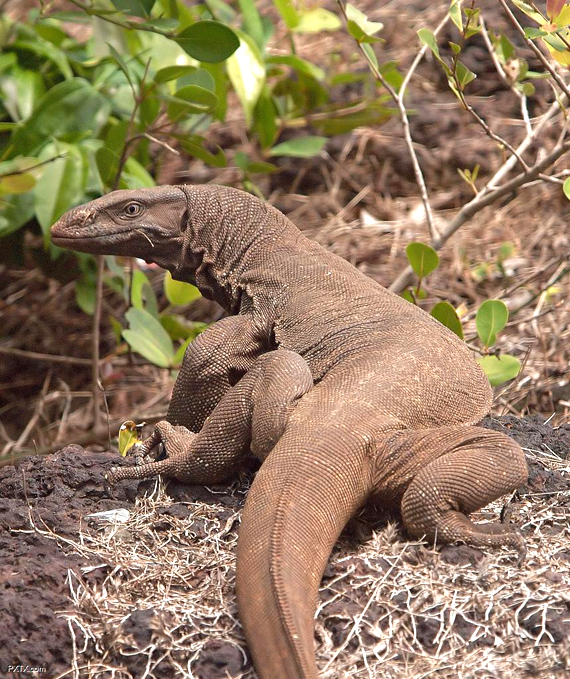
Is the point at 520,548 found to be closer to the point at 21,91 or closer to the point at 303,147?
the point at 303,147

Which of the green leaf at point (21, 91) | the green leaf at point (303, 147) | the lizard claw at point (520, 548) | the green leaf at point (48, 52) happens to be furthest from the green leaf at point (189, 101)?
the lizard claw at point (520, 548)

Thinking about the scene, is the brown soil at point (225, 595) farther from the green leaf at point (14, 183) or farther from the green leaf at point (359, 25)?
the green leaf at point (359, 25)

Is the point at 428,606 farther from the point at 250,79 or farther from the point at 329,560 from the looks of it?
the point at 250,79

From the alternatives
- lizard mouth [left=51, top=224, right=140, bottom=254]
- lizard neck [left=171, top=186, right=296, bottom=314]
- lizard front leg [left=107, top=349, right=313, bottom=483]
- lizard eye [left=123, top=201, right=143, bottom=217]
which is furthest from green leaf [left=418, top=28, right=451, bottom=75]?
lizard front leg [left=107, top=349, right=313, bottom=483]

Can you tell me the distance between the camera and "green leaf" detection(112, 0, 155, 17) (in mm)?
4637

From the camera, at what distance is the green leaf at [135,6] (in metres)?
4.64

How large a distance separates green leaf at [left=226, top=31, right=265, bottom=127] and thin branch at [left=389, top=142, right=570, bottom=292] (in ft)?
6.30

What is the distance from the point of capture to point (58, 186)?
19.9ft

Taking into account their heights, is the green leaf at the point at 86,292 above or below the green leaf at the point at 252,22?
below

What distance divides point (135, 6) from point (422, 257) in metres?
1.98

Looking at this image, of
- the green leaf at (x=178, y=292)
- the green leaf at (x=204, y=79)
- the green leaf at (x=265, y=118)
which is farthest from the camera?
the green leaf at (x=265, y=118)

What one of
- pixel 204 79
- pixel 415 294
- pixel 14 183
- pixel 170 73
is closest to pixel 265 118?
pixel 204 79

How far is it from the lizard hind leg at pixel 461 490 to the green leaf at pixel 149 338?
246cm

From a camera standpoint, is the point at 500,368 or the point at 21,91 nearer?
the point at 500,368
